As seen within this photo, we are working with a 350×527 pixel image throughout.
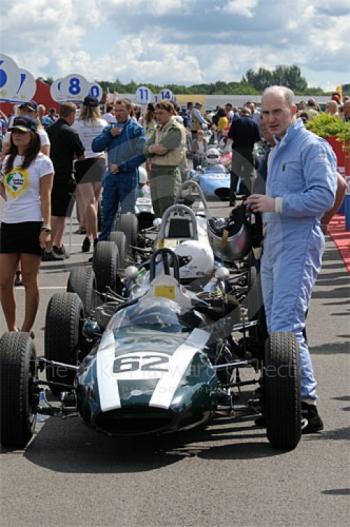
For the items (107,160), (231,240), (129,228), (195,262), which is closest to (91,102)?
(107,160)

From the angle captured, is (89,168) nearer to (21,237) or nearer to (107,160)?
(107,160)

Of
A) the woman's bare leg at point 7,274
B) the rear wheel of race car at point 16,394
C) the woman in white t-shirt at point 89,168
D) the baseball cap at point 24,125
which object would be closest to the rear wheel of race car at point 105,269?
the woman's bare leg at point 7,274

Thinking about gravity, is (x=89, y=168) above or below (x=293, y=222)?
below

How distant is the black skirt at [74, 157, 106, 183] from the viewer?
1512 centimetres

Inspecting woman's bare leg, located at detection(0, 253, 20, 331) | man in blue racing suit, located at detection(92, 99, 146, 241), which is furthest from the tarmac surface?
man in blue racing suit, located at detection(92, 99, 146, 241)

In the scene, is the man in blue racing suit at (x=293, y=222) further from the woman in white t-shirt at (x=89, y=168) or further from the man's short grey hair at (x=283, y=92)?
the woman in white t-shirt at (x=89, y=168)

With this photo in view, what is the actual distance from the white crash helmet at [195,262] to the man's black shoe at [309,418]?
2240 millimetres

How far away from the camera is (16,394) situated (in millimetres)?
6184

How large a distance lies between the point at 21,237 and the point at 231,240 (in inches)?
66.1

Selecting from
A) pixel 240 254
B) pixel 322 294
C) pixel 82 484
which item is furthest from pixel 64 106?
pixel 82 484

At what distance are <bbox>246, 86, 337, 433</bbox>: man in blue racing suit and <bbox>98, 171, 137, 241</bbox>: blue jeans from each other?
22.9 feet

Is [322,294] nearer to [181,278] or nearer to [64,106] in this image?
[181,278]

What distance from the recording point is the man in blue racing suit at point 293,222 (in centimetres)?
647

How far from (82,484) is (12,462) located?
610 mm
